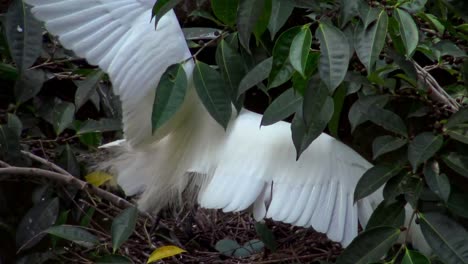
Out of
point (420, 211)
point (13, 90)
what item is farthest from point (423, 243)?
point (13, 90)

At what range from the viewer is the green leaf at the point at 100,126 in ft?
5.69

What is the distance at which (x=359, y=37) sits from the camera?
991 mm

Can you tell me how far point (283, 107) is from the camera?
115 cm

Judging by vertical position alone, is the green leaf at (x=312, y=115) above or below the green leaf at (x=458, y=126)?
above

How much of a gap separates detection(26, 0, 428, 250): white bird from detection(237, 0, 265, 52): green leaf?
0.26 meters

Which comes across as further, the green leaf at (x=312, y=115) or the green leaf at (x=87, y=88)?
the green leaf at (x=87, y=88)

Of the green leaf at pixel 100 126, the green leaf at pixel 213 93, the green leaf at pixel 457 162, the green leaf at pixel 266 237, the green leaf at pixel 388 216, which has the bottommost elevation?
Result: the green leaf at pixel 266 237

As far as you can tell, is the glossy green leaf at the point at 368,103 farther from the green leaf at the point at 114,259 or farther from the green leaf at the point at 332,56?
the green leaf at the point at 114,259

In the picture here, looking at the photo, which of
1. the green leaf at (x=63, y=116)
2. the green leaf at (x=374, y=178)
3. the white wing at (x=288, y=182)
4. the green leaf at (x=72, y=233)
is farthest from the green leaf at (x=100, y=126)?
the green leaf at (x=374, y=178)

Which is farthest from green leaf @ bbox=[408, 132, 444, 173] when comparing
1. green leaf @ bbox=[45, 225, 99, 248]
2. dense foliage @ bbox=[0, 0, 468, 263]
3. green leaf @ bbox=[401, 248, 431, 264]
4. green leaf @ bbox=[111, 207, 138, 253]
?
green leaf @ bbox=[45, 225, 99, 248]

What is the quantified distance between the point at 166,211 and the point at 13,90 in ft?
1.42

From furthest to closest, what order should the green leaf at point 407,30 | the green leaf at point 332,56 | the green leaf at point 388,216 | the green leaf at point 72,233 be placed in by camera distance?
1. the green leaf at point 72,233
2. the green leaf at point 388,216
3. the green leaf at point 407,30
4. the green leaf at point 332,56

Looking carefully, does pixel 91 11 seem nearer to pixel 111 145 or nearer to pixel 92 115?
pixel 111 145

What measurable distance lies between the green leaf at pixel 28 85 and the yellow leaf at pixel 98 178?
8.6 inches
